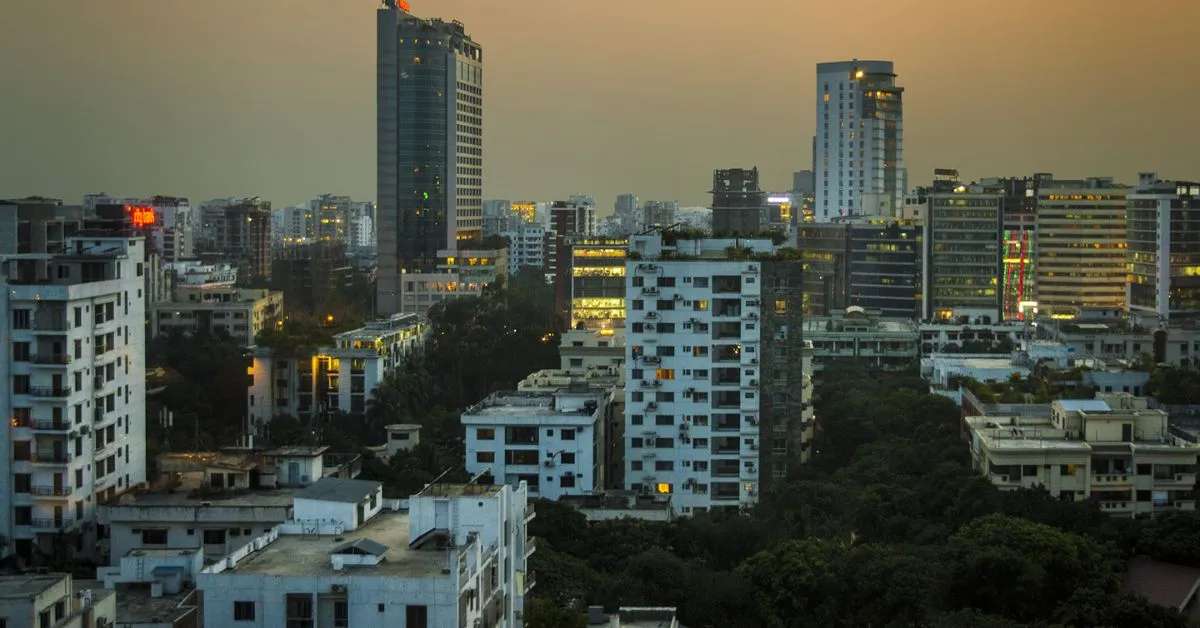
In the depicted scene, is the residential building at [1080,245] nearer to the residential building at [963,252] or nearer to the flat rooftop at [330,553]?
the residential building at [963,252]

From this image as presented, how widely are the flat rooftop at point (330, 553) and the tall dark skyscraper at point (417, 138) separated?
4203 cm

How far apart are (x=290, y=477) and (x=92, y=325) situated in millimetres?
3116

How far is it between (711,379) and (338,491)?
39.3ft

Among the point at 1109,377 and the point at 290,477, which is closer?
the point at 290,477

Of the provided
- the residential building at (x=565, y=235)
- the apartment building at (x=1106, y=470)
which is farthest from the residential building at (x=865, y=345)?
the apartment building at (x=1106, y=470)

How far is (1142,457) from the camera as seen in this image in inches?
918

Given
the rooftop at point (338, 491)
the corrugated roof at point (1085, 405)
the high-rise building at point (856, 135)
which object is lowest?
the corrugated roof at point (1085, 405)

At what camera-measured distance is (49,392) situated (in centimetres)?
2027

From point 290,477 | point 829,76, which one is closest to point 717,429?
point 290,477

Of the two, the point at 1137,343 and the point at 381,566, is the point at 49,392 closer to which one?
the point at 381,566

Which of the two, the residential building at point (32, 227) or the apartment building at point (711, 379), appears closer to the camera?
the apartment building at point (711, 379)

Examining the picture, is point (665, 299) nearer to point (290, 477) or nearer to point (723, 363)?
point (723, 363)

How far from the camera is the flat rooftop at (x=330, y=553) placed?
1308 centimetres

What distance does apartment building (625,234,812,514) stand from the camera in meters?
26.6
